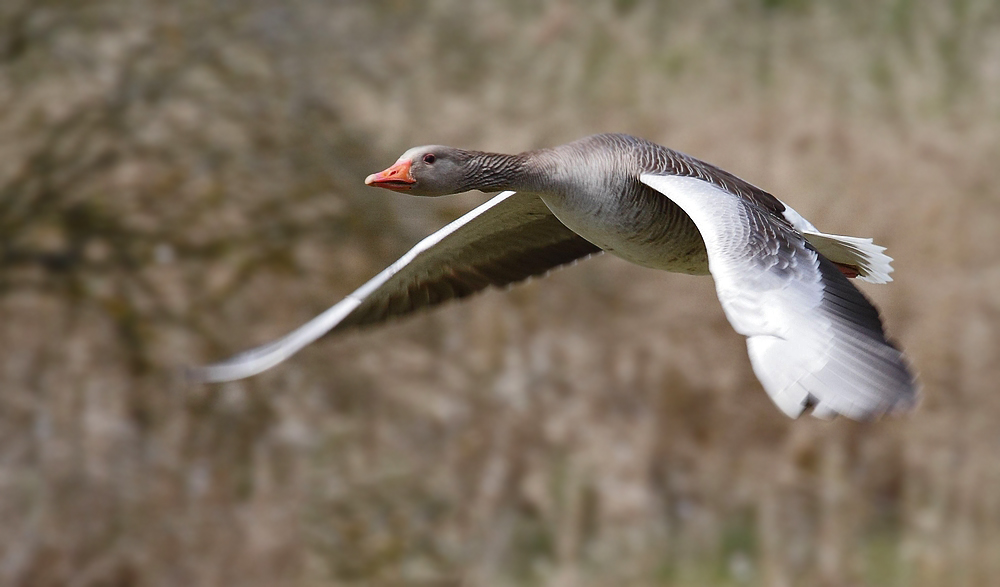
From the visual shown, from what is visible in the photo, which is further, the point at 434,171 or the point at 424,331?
the point at 424,331

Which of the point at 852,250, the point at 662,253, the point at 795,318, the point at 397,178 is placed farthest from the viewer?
the point at 852,250

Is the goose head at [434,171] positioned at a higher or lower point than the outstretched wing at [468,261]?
higher

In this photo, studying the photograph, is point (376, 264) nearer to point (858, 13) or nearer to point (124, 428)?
point (124, 428)

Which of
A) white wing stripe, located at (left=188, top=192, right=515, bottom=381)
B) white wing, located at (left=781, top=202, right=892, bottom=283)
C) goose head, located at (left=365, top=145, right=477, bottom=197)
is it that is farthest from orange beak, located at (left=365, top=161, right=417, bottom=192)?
white wing, located at (left=781, top=202, right=892, bottom=283)

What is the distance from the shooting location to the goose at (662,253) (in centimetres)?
331

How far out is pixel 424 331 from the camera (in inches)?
400

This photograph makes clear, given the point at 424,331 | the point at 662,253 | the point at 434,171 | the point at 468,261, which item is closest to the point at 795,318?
the point at 662,253

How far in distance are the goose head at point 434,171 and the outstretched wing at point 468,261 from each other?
373 mm

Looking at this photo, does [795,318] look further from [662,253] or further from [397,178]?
[397,178]

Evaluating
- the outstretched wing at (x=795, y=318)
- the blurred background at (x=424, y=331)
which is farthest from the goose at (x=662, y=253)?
the blurred background at (x=424, y=331)

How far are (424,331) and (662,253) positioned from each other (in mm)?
5671

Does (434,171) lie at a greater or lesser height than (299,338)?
greater

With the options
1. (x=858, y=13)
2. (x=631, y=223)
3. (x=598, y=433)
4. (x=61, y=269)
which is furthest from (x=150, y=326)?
(x=858, y=13)

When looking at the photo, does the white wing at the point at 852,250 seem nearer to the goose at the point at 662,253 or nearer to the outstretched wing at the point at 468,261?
the goose at the point at 662,253
